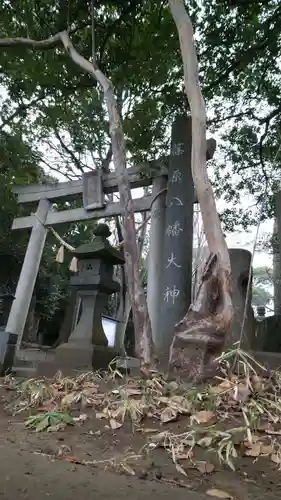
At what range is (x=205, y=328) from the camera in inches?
120

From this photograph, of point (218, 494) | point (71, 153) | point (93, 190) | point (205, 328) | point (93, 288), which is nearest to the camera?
point (218, 494)

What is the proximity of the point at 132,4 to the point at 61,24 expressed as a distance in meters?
1.09

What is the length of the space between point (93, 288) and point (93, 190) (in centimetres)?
320

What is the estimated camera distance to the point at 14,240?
1245 centimetres

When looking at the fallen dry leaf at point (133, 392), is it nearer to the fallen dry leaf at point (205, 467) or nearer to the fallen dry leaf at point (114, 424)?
the fallen dry leaf at point (114, 424)

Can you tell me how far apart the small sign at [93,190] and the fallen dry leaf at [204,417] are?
5.66 meters

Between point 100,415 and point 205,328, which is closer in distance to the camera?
point 100,415

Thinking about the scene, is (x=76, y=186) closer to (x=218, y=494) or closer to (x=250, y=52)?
(x=250, y=52)

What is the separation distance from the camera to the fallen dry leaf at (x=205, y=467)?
6.14ft

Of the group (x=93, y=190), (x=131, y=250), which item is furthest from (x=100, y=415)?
(x=93, y=190)

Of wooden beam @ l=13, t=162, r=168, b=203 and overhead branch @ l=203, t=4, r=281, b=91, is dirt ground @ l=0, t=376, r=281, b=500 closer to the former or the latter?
wooden beam @ l=13, t=162, r=168, b=203

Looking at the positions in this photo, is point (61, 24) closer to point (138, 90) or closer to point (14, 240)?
point (138, 90)

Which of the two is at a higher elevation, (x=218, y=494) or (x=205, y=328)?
(x=205, y=328)

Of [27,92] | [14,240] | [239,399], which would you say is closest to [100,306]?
[239,399]
